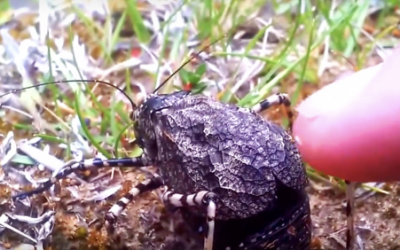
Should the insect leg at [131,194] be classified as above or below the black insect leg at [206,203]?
below

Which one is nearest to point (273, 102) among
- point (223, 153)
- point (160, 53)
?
point (223, 153)

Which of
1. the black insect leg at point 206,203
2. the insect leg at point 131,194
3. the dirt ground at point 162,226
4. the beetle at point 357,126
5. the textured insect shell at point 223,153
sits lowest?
the dirt ground at point 162,226

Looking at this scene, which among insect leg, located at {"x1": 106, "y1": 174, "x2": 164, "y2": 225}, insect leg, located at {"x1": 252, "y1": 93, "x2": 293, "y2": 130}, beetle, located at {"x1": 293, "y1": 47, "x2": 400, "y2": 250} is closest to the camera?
beetle, located at {"x1": 293, "y1": 47, "x2": 400, "y2": 250}

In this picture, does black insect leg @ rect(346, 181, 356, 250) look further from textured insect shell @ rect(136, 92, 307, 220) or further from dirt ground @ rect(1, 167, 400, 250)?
textured insect shell @ rect(136, 92, 307, 220)

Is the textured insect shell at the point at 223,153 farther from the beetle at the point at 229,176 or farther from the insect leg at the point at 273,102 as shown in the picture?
the insect leg at the point at 273,102

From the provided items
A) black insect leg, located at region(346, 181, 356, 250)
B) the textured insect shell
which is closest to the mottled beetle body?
the textured insect shell

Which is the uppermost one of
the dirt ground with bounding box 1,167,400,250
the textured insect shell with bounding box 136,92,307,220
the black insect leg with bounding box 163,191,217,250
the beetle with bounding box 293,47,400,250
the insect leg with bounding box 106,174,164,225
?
the beetle with bounding box 293,47,400,250

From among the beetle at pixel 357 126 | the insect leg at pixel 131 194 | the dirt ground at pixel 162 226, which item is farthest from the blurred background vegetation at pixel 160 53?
the beetle at pixel 357 126
